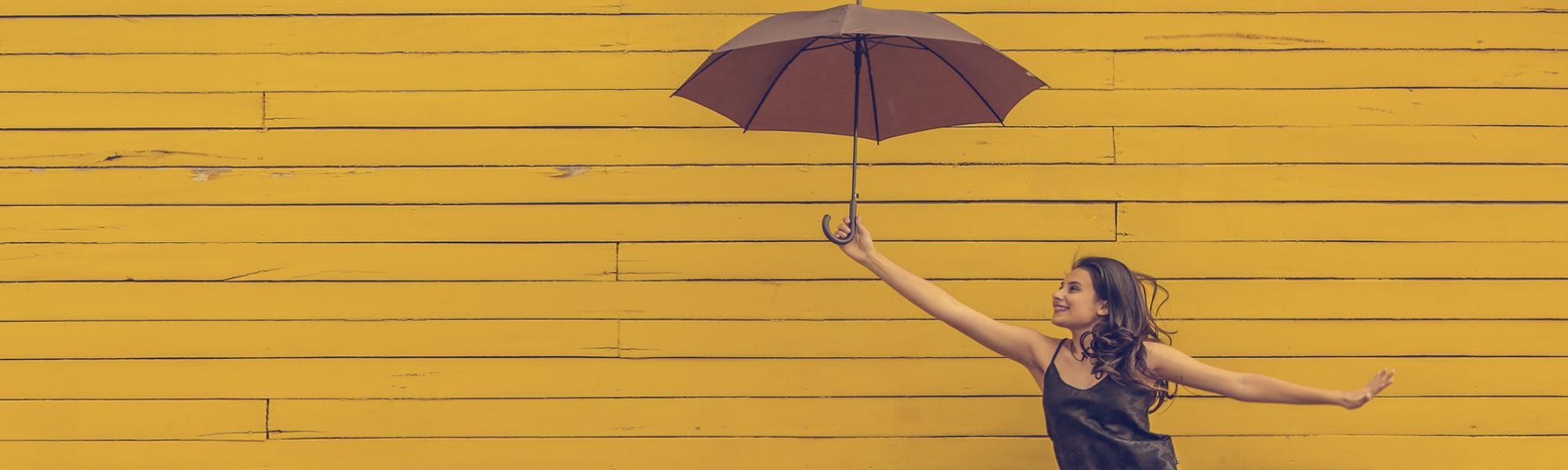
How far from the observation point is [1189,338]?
12.1ft

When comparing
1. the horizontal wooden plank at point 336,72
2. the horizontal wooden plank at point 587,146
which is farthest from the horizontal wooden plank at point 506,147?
the horizontal wooden plank at point 336,72

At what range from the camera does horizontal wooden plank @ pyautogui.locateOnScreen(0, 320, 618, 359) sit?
3686 millimetres

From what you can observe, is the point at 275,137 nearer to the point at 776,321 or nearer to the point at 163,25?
the point at 163,25

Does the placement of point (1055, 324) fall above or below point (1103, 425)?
above

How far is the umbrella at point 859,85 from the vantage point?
307 centimetres

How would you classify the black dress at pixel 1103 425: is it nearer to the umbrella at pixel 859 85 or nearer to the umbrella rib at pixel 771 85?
the umbrella at pixel 859 85

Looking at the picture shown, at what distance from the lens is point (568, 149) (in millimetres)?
3695

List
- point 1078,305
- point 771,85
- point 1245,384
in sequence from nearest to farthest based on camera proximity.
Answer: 1. point 1245,384
2. point 1078,305
3. point 771,85

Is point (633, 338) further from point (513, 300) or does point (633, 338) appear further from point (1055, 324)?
point (1055, 324)

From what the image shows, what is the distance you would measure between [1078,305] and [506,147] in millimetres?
1921

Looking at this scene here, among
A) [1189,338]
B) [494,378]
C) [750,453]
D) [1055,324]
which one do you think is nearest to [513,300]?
[494,378]

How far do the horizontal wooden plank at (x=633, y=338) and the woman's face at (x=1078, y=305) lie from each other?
25.7 inches

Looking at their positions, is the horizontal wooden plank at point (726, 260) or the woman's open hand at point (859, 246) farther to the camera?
the horizontal wooden plank at point (726, 260)

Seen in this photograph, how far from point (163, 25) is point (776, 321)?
7.49 feet
